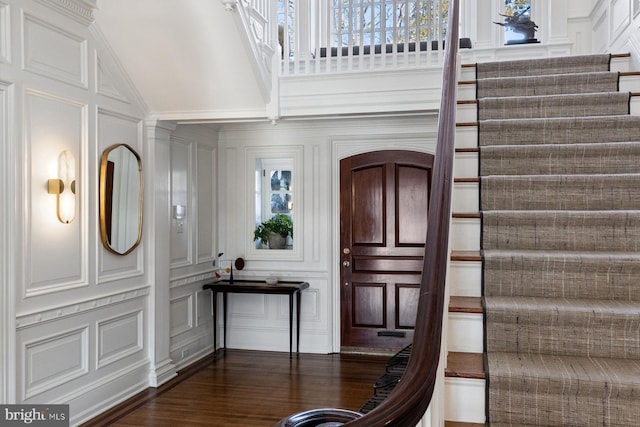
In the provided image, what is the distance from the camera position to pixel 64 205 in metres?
3.57

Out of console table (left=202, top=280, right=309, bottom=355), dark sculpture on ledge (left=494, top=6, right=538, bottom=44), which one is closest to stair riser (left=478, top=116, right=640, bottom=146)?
dark sculpture on ledge (left=494, top=6, right=538, bottom=44)

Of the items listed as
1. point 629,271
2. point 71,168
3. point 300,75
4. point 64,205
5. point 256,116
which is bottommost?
point 629,271

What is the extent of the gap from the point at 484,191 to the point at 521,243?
368mm

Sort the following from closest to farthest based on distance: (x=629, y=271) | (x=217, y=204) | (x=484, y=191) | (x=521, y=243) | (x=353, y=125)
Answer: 1. (x=629, y=271)
2. (x=521, y=243)
3. (x=484, y=191)
4. (x=353, y=125)
5. (x=217, y=204)

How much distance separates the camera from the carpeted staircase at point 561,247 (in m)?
1.62

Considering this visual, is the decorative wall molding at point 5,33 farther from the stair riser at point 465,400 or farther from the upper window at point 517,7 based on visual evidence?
the upper window at point 517,7

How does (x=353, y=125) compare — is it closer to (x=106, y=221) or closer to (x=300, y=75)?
(x=300, y=75)

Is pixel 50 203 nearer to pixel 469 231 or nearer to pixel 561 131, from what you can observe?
pixel 469 231

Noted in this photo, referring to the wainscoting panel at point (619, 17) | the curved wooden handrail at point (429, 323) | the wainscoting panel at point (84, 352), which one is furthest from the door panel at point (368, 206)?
the curved wooden handrail at point (429, 323)

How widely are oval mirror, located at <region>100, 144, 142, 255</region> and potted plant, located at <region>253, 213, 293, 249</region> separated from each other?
5.67 ft

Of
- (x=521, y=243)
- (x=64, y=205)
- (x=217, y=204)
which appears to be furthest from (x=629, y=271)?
(x=217, y=204)

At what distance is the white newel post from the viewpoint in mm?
4660

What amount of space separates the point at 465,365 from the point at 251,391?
3.16 metres

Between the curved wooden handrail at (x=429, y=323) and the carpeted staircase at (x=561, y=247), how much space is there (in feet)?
1.96
